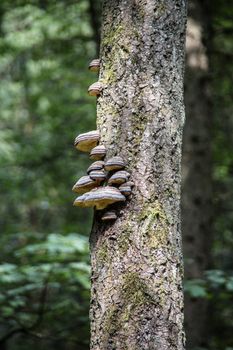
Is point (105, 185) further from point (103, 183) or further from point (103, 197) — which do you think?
point (103, 197)

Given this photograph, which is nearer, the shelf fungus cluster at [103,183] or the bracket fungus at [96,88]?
the shelf fungus cluster at [103,183]

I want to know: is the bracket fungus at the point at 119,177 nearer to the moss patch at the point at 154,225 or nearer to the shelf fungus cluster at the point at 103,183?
the shelf fungus cluster at the point at 103,183

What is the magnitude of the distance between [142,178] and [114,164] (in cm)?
13

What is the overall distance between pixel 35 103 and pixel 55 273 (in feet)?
23.0

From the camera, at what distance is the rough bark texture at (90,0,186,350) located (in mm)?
2082

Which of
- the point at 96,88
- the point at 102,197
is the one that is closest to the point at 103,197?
the point at 102,197

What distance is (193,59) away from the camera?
684 centimetres

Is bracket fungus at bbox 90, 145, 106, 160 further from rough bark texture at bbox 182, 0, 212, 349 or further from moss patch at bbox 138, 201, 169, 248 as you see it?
rough bark texture at bbox 182, 0, 212, 349

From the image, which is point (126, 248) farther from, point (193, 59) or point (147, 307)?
point (193, 59)

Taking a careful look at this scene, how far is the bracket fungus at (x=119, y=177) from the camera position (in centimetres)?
215

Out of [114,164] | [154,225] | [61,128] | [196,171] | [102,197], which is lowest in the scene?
[196,171]

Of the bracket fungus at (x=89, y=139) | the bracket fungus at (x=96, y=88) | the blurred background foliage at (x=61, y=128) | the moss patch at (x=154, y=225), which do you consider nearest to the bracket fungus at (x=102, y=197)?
the moss patch at (x=154, y=225)

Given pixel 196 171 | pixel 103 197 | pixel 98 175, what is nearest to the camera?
pixel 103 197

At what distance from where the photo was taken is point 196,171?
6.63 m
